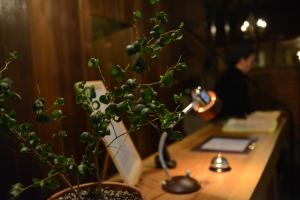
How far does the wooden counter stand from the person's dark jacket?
1049mm

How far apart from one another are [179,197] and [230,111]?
90.1 inches

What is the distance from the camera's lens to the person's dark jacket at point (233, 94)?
12.2 ft

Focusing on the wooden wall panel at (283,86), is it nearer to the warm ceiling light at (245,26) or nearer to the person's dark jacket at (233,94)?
the warm ceiling light at (245,26)

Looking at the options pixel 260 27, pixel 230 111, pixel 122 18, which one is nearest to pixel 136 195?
pixel 122 18

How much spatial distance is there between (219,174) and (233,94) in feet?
6.90

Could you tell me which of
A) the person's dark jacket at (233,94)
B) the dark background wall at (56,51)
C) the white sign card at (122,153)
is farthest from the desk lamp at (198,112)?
the person's dark jacket at (233,94)

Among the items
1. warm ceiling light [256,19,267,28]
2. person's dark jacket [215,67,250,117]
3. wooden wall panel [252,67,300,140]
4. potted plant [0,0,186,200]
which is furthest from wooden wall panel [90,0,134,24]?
warm ceiling light [256,19,267,28]

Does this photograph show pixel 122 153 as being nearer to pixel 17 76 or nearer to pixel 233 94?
pixel 17 76

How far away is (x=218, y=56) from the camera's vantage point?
787cm

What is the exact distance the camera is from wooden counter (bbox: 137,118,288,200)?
1.62 metres

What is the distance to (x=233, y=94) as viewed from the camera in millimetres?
3879

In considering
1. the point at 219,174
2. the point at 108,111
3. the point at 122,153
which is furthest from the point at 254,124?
the point at 108,111

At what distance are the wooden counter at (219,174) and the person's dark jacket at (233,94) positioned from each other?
3.44 ft

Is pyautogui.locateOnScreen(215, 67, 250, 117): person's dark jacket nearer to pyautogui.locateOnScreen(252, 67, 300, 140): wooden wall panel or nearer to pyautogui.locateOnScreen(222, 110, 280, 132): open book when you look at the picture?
pyautogui.locateOnScreen(222, 110, 280, 132): open book
